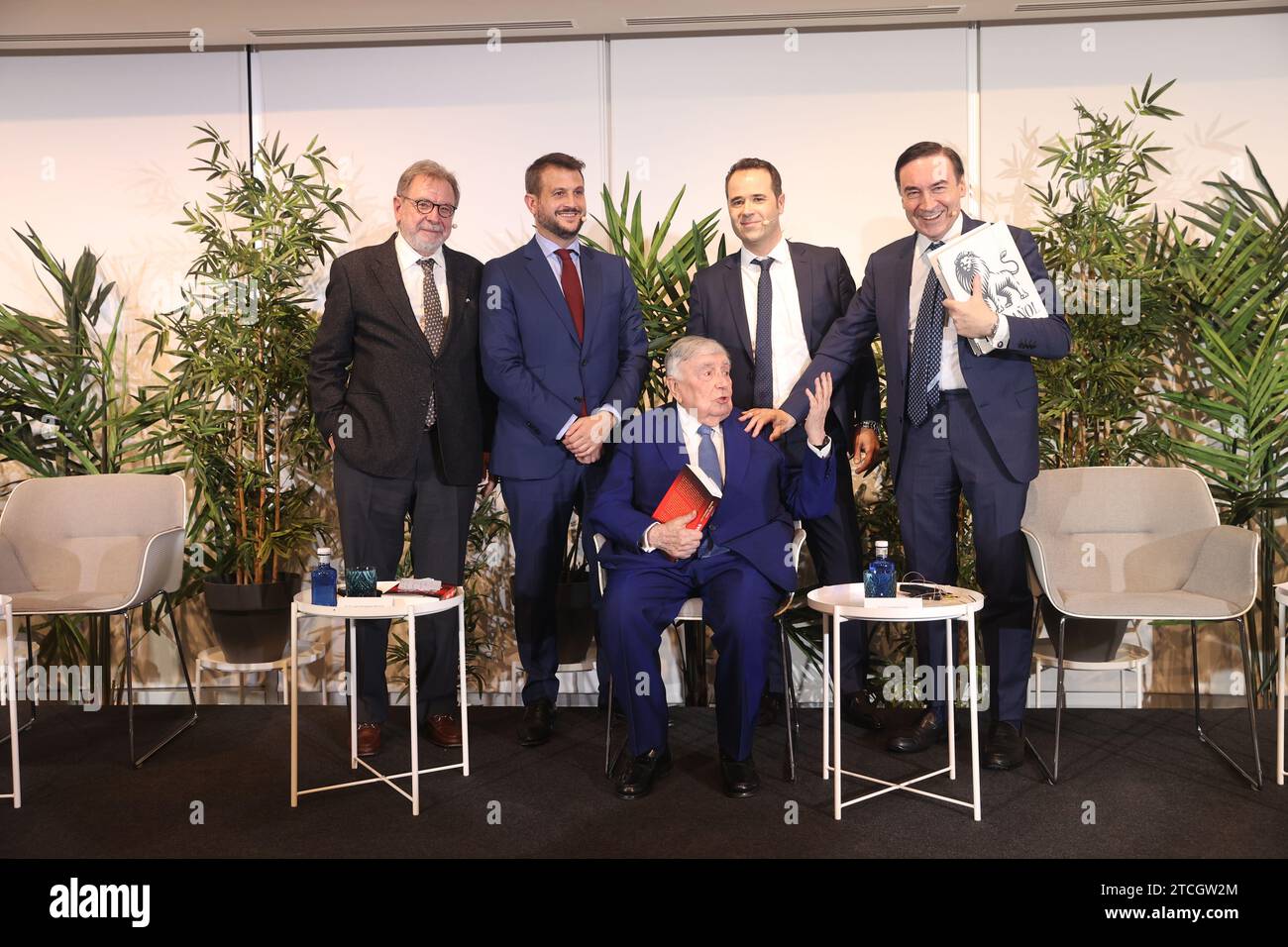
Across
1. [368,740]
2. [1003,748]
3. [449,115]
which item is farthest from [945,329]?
[449,115]

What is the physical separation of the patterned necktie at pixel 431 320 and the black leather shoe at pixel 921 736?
2.03m

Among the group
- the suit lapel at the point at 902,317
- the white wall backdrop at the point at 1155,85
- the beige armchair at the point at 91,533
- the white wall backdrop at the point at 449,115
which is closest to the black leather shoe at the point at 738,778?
the suit lapel at the point at 902,317

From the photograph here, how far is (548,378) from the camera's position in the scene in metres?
3.98

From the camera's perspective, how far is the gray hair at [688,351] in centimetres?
363

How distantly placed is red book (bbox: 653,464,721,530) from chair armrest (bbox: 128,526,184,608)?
192 cm

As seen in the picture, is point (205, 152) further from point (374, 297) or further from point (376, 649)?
point (376, 649)

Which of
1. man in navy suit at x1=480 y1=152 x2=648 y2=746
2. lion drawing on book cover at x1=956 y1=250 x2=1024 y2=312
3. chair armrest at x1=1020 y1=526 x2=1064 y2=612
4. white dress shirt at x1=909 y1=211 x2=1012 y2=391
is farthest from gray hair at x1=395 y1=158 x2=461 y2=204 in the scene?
chair armrest at x1=1020 y1=526 x2=1064 y2=612

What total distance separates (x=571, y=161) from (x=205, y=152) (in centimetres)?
218

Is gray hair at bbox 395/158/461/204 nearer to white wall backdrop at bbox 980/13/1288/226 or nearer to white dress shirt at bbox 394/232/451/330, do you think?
white dress shirt at bbox 394/232/451/330

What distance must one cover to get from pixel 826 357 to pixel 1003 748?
4.90 feet

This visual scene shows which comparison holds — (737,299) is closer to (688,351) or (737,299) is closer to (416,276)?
(688,351)

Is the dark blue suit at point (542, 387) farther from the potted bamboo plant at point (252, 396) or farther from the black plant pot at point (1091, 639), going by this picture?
the black plant pot at point (1091, 639)

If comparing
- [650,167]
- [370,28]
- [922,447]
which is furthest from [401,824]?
[370,28]

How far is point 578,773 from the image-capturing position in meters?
3.70
